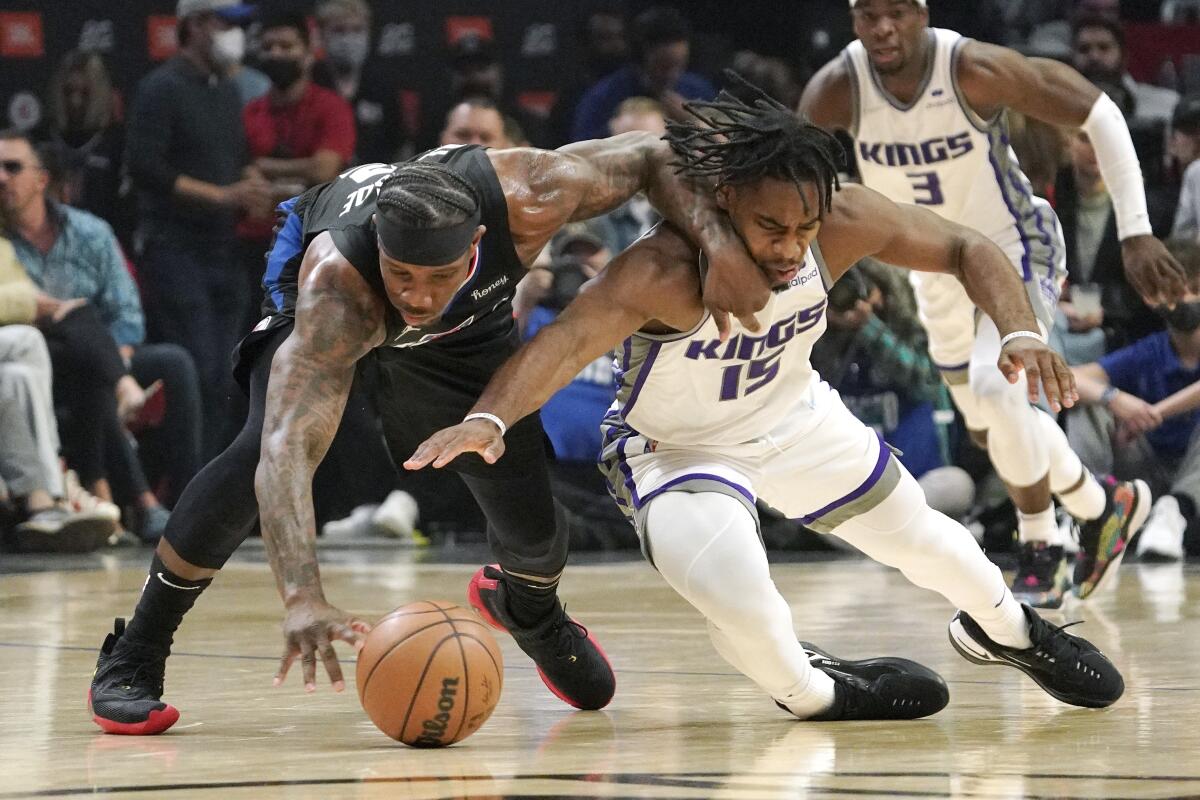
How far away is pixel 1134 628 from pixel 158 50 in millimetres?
6977

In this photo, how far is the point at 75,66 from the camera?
1016cm

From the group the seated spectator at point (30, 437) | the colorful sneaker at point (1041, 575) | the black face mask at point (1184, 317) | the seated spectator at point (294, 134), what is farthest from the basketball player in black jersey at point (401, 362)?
the seated spectator at point (294, 134)

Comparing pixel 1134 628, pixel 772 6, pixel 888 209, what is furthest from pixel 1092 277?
pixel 888 209

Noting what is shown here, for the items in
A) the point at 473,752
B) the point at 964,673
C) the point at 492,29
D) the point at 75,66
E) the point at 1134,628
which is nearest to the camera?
the point at 473,752

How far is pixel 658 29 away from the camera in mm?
10062

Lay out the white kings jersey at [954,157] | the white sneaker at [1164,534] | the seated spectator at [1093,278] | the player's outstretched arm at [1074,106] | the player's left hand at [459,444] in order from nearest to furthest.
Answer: the player's left hand at [459,444] < the player's outstretched arm at [1074,106] < the white kings jersey at [954,157] < the white sneaker at [1164,534] < the seated spectator at [1093,278]

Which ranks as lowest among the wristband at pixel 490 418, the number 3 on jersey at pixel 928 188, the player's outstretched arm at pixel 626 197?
the number 3 on jersey at pixel 928 188

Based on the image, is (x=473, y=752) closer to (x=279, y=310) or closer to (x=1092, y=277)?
(x=279, y=310)

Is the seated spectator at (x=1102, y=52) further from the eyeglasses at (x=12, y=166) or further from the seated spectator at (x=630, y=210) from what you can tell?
the eyeglasses at (x=12, y=166)

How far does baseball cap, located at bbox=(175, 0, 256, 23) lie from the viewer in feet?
32.0

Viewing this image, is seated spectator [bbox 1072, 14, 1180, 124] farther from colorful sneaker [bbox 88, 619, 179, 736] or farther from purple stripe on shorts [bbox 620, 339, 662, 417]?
colorful sneaker [bbox 88, 619, 179, 736]

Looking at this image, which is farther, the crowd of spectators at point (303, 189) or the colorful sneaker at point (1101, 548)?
the crowd of spectators at point (303, 189)

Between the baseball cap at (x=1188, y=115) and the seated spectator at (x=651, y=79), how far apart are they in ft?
8.10

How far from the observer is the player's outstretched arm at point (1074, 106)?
587cm
